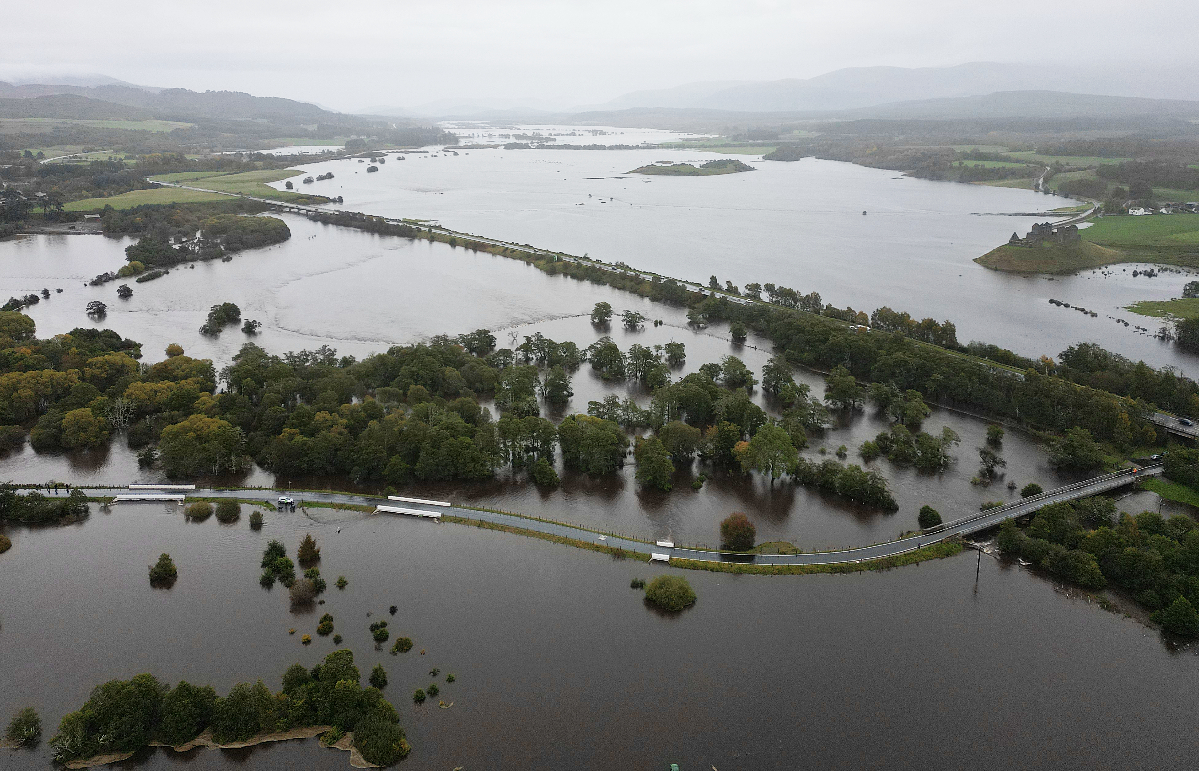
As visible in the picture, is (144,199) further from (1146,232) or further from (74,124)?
(1146,232)

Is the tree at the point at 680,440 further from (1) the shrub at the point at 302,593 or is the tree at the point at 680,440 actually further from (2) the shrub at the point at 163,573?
(2) the shrub at the point at 163,573

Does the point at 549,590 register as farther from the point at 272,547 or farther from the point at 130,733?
the point at 130,733

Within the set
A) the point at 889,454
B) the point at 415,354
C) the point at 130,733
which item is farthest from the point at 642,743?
the point at 415,354

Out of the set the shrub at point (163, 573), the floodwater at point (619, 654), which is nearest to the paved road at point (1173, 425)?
the floodwater at point (619, 654)

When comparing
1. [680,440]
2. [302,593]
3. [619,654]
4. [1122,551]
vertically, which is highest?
[680,440]

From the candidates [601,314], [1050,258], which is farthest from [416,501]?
[1050,258]

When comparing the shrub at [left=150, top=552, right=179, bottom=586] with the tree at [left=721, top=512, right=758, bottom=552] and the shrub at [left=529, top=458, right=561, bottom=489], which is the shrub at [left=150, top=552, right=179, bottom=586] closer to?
the shrub at [left=529, top=458, right=561, bottom=489]

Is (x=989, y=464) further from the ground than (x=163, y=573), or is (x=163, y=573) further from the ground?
(x=989, y=464)
